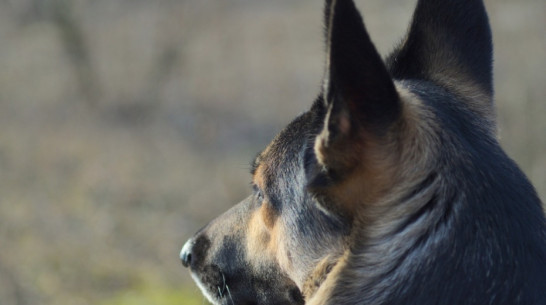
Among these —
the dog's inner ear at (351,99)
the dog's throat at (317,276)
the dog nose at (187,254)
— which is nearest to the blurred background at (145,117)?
the dog nose at (187,254)

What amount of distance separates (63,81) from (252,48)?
4.01 meters

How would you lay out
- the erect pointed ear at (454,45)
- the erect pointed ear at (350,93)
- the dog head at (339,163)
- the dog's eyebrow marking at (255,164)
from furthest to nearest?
the dog's eyebrow marking at (255,164), the erect pointed ear at (454,45), the dog head at (339,163), the erect pointed ear at (350,93)

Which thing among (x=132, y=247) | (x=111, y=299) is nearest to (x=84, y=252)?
(x=132, y=247)

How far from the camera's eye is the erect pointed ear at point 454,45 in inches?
152

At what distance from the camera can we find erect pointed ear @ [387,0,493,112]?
387 cm

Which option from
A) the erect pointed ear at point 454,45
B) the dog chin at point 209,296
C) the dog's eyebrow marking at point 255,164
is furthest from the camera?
the dog chin at point 209,296

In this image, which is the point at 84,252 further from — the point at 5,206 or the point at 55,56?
the point at 55,56

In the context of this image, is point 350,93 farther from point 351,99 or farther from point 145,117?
point 145,117

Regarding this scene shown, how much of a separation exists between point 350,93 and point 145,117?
12574mm

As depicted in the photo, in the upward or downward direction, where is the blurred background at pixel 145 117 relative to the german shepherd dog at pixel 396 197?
upward

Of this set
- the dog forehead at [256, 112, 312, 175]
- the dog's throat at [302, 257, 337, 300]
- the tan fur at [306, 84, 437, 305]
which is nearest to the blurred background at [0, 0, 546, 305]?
the dog forehead at [256, 112, 312, 175]

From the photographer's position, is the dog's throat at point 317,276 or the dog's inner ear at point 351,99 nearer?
the dog's inner ear at point 351,99

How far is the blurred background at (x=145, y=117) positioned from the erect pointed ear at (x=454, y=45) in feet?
17.1

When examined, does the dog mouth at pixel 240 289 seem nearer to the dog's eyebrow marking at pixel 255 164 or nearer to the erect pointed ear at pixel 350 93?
the dog's eyebrow marking at pixel 255 164
